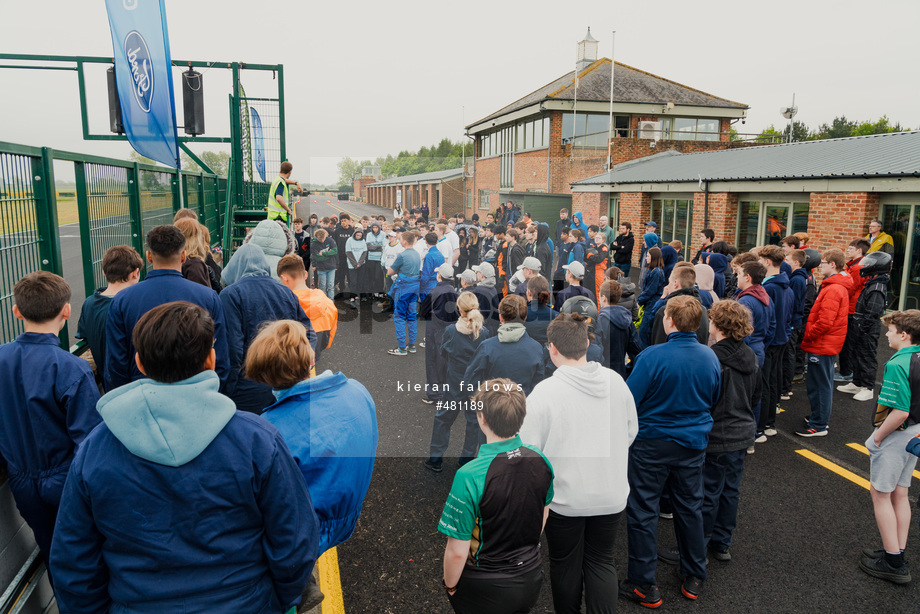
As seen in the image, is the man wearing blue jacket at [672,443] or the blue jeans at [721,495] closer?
the man wearing blue jacket at [672,443]

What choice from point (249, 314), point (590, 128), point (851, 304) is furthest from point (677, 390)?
point (590, 128)

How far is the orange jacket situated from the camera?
5.55 metres

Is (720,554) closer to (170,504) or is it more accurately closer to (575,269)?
(575,269)

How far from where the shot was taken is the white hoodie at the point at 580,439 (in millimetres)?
3045

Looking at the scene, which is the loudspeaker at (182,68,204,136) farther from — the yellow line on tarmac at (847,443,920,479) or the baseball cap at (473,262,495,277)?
the yellow line on tarmac at (847,443,920,479)

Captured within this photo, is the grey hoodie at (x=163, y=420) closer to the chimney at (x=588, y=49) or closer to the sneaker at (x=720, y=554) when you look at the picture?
the sneaker at (x=720, y=554)

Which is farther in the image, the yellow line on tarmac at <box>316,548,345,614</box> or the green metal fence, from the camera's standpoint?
the yellow line on tarmac at <box>316,548,345,614</box>

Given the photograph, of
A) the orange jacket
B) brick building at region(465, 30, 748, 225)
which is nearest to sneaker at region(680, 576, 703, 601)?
the orange jacket

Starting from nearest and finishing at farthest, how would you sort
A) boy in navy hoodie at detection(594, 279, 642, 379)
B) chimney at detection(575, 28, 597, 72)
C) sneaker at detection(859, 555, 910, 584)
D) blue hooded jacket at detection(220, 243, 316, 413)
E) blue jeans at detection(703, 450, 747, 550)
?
sneaker at detection(859, 555, 910, 584), blue jeans at detection(703, 450, 747, 550), blue hooded jacket at detection(220, 243, 316, 413), boy in navy hoodie at detection(594, 279, 642, 379), chimney at detection(575, 28, 597, 72)

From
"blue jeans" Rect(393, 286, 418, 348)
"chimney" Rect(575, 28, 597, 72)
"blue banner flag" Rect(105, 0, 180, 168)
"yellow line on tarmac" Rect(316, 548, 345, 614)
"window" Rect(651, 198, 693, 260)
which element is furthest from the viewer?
"chimney" Rect(575, 28, 597, 72)

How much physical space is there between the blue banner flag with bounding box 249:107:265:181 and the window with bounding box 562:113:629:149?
1965 centimetres

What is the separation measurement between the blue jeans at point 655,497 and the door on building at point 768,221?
38.1ft

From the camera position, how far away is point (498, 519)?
2506 millimetres

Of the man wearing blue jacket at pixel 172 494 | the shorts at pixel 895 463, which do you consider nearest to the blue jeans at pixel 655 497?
the shorts at pixel 895 463
